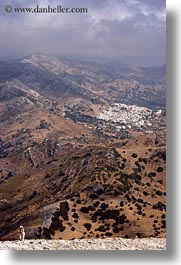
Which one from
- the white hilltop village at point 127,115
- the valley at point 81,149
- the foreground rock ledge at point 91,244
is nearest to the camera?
the foreground rock ledge at point 91,244

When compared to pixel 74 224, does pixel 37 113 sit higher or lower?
higher

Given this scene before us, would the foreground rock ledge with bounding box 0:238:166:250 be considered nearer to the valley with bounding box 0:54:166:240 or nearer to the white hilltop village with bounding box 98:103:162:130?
the valley with bounding box 0:54:166:240

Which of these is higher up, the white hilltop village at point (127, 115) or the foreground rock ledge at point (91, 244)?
the white hilltop village at point (127, 115)

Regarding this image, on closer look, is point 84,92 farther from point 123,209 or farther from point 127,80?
point 123,209

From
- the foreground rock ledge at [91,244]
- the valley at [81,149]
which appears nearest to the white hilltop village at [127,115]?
the valley at [81,149]

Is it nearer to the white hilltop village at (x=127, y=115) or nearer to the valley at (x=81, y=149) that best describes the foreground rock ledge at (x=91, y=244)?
the valley at (x=81, y=149)

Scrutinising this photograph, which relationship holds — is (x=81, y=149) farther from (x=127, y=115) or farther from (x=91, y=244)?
(x=91, y=244)

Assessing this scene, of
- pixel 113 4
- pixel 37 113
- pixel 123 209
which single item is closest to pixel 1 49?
pixel 37 113
